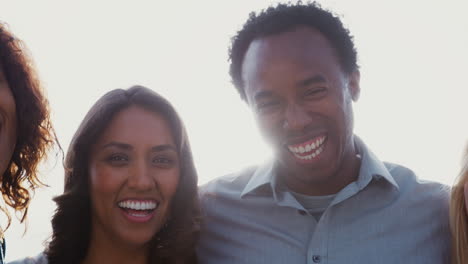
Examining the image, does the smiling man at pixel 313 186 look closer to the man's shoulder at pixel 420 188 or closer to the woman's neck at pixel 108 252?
the man's shoulder at pixel 420 188

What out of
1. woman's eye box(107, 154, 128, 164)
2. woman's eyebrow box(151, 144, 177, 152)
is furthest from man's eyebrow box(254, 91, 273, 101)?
woman's eye box(107, 154, 128, 164)

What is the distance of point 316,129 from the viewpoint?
123 inches

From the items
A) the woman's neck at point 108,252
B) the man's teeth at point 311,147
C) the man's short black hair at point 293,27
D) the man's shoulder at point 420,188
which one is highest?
the man's short black hair at point 293,27

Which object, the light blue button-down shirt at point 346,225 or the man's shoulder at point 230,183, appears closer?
the light blue button-down shirt at point 346,225

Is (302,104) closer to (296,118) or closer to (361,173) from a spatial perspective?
(296,118)

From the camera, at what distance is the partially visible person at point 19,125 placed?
2777mm

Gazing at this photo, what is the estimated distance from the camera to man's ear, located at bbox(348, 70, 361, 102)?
3.51 metres

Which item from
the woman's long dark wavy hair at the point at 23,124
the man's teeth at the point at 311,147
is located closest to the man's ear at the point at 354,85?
the man's teeth at the point at 311,147

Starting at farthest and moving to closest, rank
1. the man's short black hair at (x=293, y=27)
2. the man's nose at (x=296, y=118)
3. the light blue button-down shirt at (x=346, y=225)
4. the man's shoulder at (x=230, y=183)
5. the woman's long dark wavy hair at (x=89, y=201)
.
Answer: the man's shoulder at (x=230, y=183)
the man's short black hair at (x=293, y=27)
the woman's long dark wavy hair at (x=89, y=201)
the man's nose at (x=296, y=118)
the light blue button-down shirt at (x=346, y=225)

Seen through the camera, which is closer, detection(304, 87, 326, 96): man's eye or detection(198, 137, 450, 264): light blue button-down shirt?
detection(198, 137, 450, 264): light blue button-down shirt

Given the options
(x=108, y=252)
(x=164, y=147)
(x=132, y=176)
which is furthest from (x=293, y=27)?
(x=108, y=252)

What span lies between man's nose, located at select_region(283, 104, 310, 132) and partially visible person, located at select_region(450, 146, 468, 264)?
99cm

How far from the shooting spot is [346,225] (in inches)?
118

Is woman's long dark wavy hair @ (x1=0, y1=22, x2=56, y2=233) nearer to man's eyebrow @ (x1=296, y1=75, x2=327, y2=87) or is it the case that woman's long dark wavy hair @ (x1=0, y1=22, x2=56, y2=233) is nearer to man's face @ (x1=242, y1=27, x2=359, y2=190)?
man's face @ (x1=242, y1=27, x2=359, y2=190)
